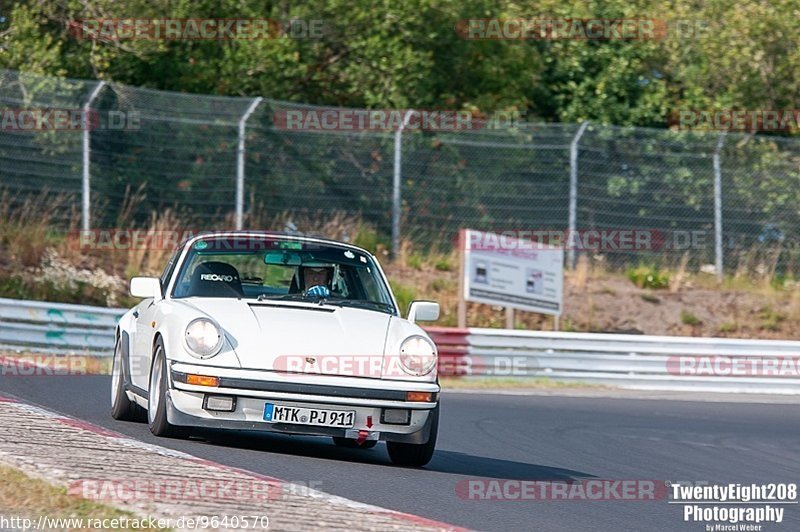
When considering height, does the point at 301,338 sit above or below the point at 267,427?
above

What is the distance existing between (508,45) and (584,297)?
705 centimetres

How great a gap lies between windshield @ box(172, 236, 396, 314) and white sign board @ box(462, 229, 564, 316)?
1070 cm

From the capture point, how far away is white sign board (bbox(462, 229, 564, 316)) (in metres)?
20.7

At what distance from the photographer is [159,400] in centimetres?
849

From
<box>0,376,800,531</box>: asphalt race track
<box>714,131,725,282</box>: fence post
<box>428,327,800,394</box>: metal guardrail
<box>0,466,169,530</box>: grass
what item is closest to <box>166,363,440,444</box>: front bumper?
<box>0,376,800,531</box>: asphalt race track

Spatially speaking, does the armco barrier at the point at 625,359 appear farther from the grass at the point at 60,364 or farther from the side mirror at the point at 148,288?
the side mirror at the point at 148,288

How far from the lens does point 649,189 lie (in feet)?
75.0

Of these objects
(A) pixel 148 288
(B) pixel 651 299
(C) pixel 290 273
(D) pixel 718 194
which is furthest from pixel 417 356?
(B) pixel 651 299

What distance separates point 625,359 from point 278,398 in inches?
486

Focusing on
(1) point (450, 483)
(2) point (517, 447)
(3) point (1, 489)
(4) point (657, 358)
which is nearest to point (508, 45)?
(4) point (657, 358)
